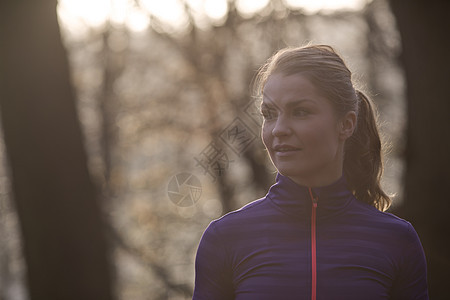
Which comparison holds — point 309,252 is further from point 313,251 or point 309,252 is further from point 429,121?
point 429,121

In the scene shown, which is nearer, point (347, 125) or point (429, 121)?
point (347, 125)

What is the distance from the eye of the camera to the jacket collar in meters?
1.84

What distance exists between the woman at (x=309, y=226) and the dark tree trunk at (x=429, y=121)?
11.3ft

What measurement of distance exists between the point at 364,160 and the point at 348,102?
32cm

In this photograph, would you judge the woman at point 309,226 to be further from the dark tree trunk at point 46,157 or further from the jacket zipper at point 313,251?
the dark tree trunk at point 46,157

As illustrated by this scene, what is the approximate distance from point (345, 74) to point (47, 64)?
205 centimetres

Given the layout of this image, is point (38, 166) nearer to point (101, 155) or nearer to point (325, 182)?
point (325, 182)

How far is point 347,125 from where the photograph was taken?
6.11ft

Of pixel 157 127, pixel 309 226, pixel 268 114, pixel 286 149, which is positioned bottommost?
pixel 157 127

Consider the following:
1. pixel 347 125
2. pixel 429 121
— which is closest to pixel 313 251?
pixel 347 125

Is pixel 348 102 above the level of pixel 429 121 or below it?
above

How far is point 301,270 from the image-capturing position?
68.7 inches

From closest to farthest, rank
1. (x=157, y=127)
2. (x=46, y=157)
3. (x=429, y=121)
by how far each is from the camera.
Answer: (x=46, y=157)
(x=429, y=121)
(x=157, y=127)

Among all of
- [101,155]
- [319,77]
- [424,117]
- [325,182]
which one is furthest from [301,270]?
[101,155]
